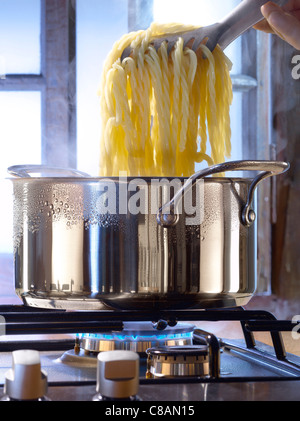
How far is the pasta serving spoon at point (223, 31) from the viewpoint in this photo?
30.6 inches

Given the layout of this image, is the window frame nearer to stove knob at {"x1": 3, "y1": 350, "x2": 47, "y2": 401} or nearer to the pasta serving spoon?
the pasta serving spoon

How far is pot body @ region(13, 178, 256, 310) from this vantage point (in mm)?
580

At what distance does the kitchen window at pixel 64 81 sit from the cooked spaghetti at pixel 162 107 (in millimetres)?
506

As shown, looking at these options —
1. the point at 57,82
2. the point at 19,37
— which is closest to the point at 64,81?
the point at 57,82

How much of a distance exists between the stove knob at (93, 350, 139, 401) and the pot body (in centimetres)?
17

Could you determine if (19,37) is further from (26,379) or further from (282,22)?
(26,379)

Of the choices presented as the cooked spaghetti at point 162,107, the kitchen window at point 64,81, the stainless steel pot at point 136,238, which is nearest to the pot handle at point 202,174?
the stainless steel pot at point 136,238

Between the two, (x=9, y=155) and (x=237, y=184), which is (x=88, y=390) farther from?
(x=9, y=155)

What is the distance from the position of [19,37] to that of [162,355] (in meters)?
1.07

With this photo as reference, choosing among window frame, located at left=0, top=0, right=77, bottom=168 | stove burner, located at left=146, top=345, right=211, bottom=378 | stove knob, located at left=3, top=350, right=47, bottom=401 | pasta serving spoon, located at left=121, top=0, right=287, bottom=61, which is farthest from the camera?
window frame, located at left=0, top=0, right=77, bottom=168

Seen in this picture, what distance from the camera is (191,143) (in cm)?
83

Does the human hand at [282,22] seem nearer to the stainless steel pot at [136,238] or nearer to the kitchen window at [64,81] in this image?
the stainless steel pot at [136,238]

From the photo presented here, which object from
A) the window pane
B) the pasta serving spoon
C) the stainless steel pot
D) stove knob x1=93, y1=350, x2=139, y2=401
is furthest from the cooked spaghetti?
the window pane
